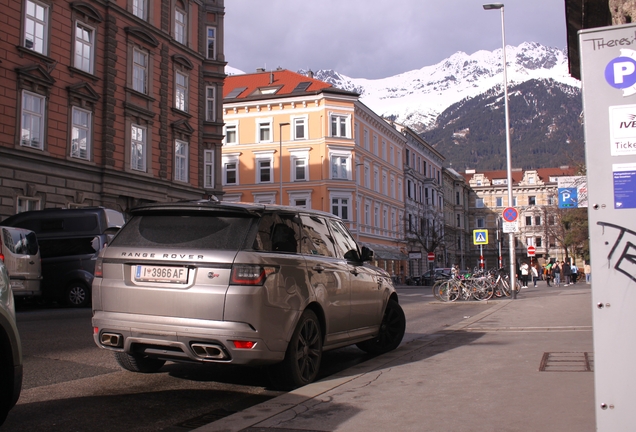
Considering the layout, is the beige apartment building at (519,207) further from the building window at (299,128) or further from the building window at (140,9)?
the building window at (140,9)

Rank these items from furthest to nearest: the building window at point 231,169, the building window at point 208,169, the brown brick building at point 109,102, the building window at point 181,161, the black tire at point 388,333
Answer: the building window at point 231,169 → the building window at point 208,169 → the building window at point 181,161 → the brown brick building at point 109,102 → the black tire at point 388,333

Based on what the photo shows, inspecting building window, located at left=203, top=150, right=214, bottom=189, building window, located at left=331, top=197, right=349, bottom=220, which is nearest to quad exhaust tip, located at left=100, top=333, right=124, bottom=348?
building window, located at left=203, top=150, right=214, bottom=189

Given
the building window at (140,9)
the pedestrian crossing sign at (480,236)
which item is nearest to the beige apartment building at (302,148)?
the building window at (140,9)

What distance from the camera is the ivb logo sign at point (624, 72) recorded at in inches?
133

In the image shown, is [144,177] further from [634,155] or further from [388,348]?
[634,155]

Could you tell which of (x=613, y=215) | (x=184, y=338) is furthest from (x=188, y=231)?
(x=613, y=215)

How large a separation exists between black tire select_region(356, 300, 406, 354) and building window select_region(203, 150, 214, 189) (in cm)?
2998

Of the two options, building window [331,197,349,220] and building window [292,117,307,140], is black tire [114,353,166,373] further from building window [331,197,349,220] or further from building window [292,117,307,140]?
building window [292,117,307,140]

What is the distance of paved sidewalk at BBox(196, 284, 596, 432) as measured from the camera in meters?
4.75

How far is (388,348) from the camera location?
9023mm

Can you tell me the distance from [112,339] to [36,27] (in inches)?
910

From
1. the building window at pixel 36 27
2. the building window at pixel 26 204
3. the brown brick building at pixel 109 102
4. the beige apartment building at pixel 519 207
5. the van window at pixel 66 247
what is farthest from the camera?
the beige apartment building at pixel 519 207

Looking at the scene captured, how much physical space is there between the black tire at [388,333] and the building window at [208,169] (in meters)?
30.0

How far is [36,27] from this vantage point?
2550cm
